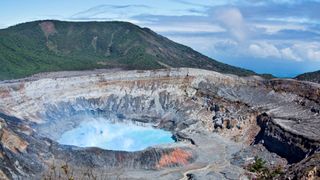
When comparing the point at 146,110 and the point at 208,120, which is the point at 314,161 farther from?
the point at 146,110

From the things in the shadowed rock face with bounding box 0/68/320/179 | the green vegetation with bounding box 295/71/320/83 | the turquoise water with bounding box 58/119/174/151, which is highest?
the green vegetation with bounding box 295/71/320/83

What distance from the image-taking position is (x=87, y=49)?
16000 centimetres

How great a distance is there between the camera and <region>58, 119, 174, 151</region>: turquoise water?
81688mm

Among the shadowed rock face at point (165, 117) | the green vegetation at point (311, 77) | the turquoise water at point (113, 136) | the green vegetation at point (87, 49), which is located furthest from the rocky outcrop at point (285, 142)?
the green vegetation at point (87, 49)

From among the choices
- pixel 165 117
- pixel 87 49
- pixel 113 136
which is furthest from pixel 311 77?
pixel 87 49

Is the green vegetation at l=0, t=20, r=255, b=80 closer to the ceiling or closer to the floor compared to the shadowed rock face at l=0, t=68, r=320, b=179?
closer to the ceiling

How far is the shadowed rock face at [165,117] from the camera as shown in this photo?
220 feet

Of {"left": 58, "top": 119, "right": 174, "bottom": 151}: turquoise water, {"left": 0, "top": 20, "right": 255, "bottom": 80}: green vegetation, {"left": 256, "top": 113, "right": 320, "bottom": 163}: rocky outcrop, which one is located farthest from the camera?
{"left": 0, "top": 20, "right": 255, "bottom": 80}: green vegetation

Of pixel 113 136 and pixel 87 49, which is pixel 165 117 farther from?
pixel 87 49

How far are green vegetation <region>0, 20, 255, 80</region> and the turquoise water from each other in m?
38.7

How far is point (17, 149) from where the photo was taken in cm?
6506

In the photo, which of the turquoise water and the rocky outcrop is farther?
the turquoise water

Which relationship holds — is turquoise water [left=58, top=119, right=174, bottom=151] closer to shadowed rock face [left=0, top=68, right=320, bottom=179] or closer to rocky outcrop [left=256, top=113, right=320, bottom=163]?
shadowed rock face [left=0, top=68, right=320, bottom=179]

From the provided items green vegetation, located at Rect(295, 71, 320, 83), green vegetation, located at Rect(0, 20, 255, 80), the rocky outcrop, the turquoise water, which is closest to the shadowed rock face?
the rocky outcrop
